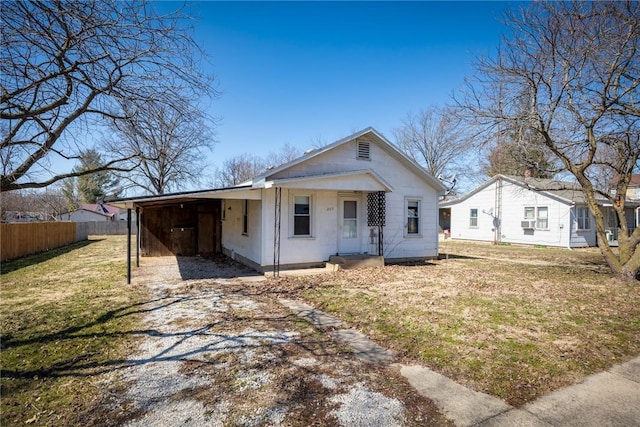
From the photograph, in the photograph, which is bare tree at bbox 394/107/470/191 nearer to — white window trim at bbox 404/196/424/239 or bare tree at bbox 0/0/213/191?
white window trim at bbox 404/196/424/239

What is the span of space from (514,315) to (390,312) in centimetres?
231

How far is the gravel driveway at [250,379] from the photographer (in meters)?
3.11

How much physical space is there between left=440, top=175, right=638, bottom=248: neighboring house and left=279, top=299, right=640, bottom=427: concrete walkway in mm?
16534

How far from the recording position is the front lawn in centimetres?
329

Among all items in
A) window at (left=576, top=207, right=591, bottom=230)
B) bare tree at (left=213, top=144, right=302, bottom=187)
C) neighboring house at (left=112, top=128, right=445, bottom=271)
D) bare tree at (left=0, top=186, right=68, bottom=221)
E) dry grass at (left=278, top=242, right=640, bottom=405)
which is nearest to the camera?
dry grass at (left=278, top=242, right=640, bottom=405)

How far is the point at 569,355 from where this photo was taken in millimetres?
4562

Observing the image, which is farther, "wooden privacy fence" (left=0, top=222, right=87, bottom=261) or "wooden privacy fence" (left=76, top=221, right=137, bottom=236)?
"wooden privacy fence" (left=76, top=221, right=137, bottom=236)

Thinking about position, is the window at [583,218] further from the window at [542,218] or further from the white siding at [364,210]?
the white siding at [364,210]

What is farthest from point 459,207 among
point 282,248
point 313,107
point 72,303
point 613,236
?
point 72,303

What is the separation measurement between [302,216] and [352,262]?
7.43 ft

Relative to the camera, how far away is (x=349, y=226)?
12.4m

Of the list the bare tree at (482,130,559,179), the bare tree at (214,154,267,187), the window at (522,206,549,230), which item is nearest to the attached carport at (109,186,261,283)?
the bare tree at (482,130,559,179)

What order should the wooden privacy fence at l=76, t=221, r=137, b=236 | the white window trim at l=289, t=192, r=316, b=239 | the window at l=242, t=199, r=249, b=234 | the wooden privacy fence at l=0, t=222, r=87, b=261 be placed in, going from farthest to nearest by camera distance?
the wooden privacy fence at l=76, t=221, r=137, b=236 → the wooden privacy fence at l=0, t=222, r=87, b=261 → the window at l=242, t=199, r=249, b=234 → the white window trim at l=289, t=192, r=316, b=239

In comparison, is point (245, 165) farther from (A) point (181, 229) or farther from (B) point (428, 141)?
(A) point (181, 229)
